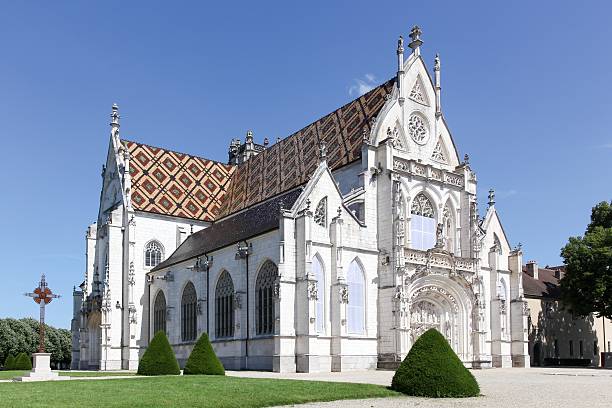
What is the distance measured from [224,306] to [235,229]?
5191 mm

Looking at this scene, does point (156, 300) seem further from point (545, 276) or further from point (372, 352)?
point (545, 276)

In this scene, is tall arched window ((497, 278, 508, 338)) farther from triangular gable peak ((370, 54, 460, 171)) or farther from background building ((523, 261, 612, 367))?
background building ((523, 261, 612, 367))

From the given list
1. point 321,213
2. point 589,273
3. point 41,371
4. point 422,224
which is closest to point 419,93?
point 422,224

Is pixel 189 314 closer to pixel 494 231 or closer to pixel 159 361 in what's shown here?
pixel 159 361

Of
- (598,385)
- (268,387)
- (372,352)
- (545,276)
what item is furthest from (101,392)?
(545,276)

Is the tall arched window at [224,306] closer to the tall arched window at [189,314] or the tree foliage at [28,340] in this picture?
the tall arched window at [189,314]

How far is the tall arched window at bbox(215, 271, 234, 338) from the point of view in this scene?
39.6m

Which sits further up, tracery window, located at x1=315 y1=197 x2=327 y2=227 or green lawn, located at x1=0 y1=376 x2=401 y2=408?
tracery window, located at x1=315 y1=197 x2=327 y2=227

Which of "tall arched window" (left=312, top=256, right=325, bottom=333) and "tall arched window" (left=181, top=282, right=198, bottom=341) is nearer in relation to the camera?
"tall arched window" (left=312, top=256, right=325, bottom=333)

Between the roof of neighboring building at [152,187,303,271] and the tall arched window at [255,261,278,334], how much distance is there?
6.83 feet

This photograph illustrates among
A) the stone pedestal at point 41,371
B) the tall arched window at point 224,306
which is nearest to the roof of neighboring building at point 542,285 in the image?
the tall arched window at point 224,306

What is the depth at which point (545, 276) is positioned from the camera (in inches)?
2395

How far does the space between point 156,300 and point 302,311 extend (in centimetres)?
1677

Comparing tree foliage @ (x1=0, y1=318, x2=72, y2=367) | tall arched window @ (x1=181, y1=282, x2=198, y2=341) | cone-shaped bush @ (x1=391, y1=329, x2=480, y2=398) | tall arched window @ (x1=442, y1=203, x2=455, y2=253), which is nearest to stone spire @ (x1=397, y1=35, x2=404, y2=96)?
tall arched window @ (x1=442, y1=203, x2=455, y2=253)
